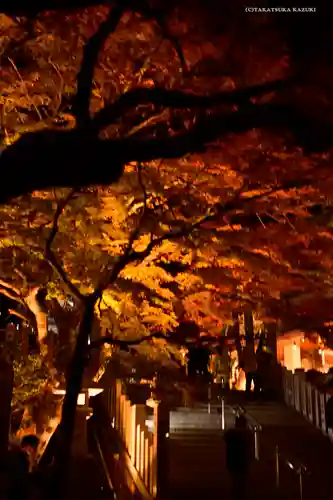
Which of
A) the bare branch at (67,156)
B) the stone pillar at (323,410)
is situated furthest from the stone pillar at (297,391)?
the bare branch at (67,156)

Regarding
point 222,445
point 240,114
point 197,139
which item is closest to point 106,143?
point 197,139

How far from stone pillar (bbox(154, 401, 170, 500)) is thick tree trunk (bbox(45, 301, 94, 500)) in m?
3.03

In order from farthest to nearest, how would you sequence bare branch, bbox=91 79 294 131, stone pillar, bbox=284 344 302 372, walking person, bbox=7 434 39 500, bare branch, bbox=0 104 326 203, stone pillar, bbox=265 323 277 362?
1. stone pillar, bbox=284 344 302 372
2. stone pillar, bbox=265 323 277 362
3. walking person, bbox=7 434 39 500
4. bare branch, bbox=91 79 294 131
5. bare branch, bbox=0 104 326 203

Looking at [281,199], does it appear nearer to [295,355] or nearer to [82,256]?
[82,256]

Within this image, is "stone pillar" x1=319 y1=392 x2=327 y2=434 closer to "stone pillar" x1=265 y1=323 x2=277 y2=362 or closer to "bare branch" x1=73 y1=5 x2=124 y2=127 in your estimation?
"stone pillar" x1=265 y1=323 x2=277 y2=362

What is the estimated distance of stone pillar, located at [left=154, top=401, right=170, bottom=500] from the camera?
9844mm

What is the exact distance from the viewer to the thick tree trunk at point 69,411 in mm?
6566

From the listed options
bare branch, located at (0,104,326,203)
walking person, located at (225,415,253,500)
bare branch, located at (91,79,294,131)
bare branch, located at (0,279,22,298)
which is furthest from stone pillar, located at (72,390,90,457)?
bare branch, located at (0,104,326,203)

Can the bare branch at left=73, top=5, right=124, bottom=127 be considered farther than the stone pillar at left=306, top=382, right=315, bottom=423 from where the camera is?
No

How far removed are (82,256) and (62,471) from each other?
18.2ft

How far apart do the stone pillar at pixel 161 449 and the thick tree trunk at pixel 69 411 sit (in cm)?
303

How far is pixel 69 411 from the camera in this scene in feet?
23.4

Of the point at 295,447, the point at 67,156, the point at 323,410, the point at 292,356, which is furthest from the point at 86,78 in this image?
the point at 292,356

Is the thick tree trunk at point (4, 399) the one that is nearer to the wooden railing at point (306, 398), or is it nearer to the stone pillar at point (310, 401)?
the wooden railing at point (306, 398)
